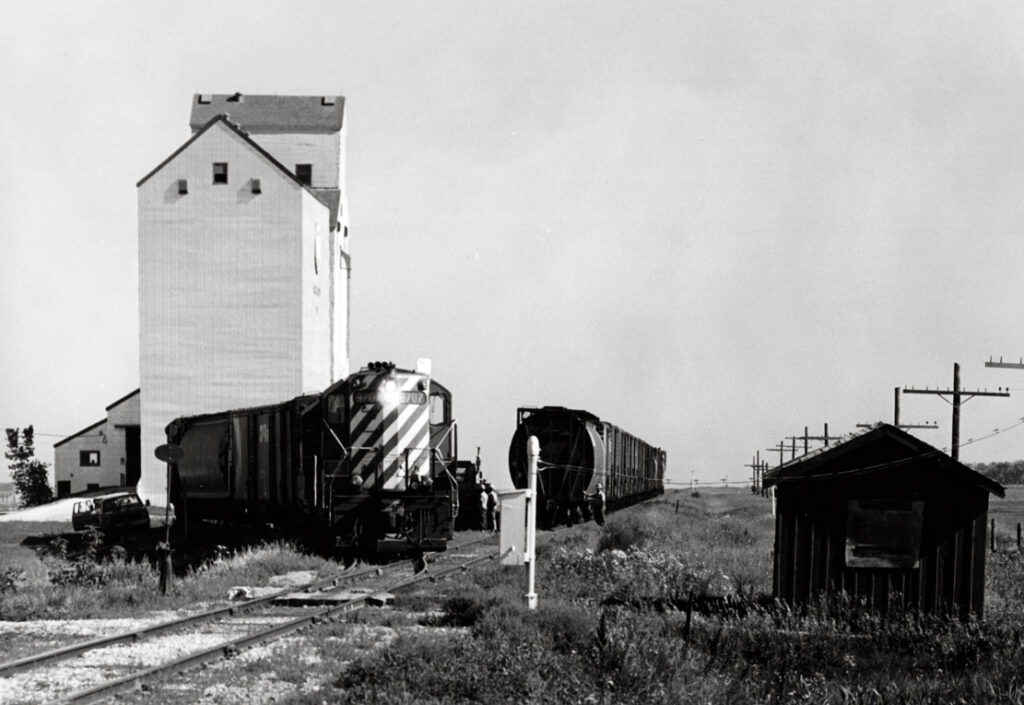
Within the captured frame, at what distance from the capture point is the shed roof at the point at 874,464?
15375 millimetres

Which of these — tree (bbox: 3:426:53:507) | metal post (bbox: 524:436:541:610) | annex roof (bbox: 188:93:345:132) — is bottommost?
tree (bbox: 3:426:53:507)

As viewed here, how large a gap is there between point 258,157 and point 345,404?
28186 millimetres

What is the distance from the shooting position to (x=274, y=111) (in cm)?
5866

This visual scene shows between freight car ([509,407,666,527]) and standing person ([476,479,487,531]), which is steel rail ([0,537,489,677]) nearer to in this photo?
standing person ([476,479,487,531])

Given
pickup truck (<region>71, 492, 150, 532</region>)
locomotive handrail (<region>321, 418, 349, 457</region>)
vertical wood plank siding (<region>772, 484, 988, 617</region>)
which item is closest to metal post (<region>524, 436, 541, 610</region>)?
vertical wood plank siding (<region>772, 484, 988, 617</region>)

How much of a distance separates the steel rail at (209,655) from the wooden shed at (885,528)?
627cm

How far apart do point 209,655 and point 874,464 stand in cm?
948

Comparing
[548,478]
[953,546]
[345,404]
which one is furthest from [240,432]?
[953,546]

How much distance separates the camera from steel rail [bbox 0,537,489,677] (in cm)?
1089

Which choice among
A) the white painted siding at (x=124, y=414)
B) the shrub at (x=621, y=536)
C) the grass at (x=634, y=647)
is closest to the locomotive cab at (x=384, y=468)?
the grass at (x=634, y=647)

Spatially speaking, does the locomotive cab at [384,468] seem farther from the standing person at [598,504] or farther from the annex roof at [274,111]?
the annex roof at [274,111]

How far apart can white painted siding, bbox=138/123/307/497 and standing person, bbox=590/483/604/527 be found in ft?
58.6

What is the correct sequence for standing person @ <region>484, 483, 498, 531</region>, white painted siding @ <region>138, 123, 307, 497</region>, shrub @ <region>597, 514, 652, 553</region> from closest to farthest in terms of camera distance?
1. shrub @ <region>597, 514, 652, 553</region>
2. standing person @ <region>484, 483, 498, 531</region>
3. white painted siding @ <region>138, 123, 307, 497</region>

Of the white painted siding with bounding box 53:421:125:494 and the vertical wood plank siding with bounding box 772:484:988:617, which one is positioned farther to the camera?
the white painted siding with bounding box 53:421:125:494
